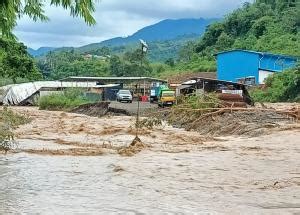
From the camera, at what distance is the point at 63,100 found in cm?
5206

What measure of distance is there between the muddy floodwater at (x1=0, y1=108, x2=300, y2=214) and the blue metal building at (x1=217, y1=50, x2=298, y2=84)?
120ft

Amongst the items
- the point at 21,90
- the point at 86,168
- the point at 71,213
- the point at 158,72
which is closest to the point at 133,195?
the point at 71,213

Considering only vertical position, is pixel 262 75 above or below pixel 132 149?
above

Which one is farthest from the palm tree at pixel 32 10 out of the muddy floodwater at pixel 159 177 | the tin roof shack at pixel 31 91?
the tin roof shack at pixel 31 91

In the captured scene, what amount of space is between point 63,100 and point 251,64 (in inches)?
754

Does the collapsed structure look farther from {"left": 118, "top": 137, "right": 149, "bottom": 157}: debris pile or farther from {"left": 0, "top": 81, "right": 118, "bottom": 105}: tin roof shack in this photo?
{"left": 118, "top": 137, "right": 149, "bottom": 157}: debris pile

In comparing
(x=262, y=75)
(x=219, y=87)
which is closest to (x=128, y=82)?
(x=262, y=75)

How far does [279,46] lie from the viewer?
65438 mm

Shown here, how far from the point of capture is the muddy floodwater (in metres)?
8.62

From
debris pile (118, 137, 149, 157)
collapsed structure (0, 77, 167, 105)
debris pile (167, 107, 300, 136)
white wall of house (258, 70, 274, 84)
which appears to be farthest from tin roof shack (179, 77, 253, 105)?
collapsed structure (0, 77, 167, 105)

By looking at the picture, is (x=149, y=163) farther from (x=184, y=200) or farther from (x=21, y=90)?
(x=21, y=90)

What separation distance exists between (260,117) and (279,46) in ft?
144

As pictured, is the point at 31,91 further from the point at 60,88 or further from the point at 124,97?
the point at 124,97

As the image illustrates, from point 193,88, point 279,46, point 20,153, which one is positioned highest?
point 279,46
